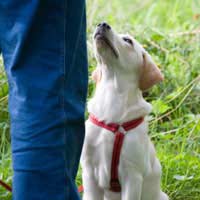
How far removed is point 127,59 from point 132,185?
27.4 inches

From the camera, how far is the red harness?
354cm

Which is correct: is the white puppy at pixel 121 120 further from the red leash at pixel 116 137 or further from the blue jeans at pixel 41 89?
the blue jeans at pixel 41 89

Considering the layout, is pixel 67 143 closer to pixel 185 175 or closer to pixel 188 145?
pixel 185 175

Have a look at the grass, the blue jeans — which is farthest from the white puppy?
the blue jeans

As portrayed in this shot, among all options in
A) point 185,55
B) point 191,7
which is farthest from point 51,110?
point 191,7

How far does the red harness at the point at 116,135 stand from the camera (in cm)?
354

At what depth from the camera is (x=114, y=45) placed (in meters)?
3.63

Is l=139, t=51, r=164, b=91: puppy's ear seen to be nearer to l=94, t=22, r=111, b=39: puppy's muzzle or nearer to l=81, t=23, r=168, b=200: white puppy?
l=81, t=23, r=168, b=200: white puppy

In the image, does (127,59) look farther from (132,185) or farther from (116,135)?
(132,185)

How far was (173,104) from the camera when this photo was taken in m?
5.42

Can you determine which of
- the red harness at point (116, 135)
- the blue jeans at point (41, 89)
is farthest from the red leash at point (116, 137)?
the blue jeans at point (41, 89)

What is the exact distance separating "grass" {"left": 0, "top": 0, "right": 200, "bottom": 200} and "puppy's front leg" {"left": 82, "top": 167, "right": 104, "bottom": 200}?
1.80 ft

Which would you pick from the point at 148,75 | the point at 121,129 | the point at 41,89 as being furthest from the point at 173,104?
the point at 41,89

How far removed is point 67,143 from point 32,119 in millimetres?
180
